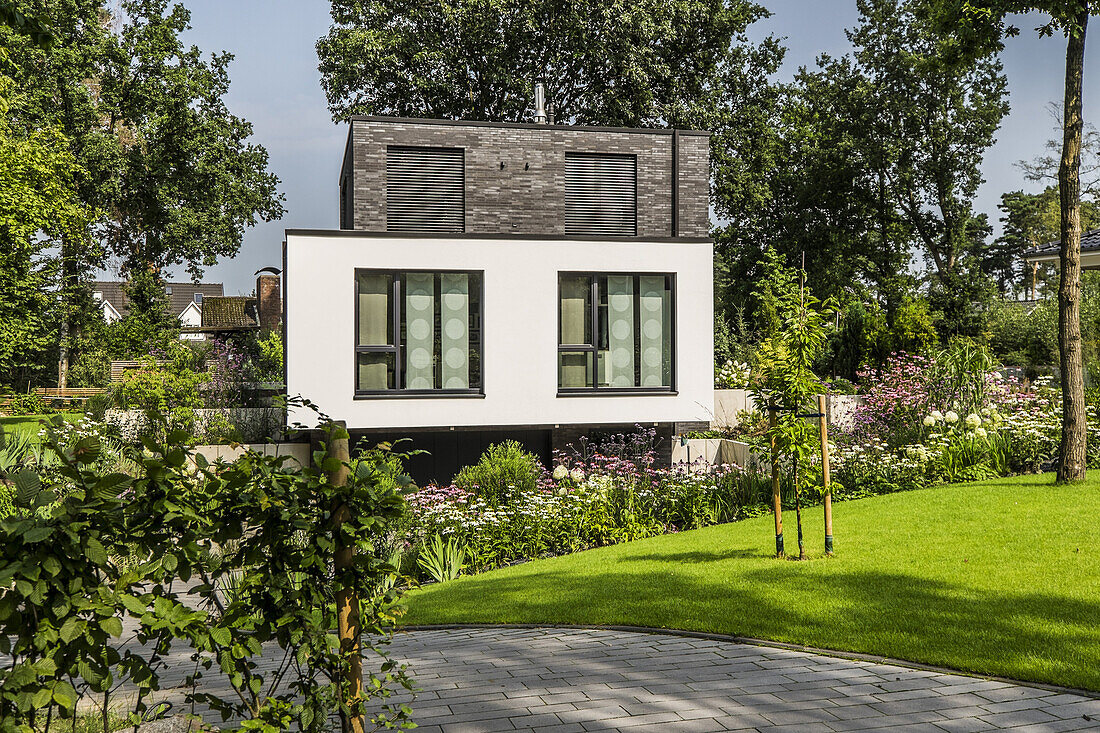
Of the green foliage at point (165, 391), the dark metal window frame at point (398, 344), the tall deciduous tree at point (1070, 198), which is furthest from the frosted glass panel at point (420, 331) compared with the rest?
the tall deciduous tree at point (1070, 198)

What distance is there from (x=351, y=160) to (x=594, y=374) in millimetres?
6643

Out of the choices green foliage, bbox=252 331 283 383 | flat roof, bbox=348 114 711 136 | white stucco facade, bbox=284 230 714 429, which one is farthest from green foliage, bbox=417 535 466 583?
green foliage, bbox=252 331 283 383

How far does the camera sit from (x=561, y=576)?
8422 mm

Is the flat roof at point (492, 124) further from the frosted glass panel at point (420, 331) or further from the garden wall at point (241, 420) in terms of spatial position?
the garden wall at point (241, 420)

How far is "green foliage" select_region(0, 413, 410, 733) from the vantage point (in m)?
2.63

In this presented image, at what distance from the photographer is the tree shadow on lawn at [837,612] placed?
5.08 metres

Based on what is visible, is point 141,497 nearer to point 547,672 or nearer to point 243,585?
point 243,585

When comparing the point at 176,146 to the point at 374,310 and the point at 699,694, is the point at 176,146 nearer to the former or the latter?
the point at 374,310

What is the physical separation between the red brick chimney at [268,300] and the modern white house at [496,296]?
85.9ft

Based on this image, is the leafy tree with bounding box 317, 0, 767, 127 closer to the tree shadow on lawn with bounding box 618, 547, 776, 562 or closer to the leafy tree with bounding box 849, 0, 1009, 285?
the leafy tree with bounding box 849, 0, 1009, 285

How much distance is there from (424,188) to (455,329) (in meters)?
3.63

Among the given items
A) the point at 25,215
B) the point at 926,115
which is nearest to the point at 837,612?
the point at 25,215

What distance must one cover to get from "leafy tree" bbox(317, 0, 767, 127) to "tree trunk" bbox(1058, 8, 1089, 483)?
15.7 meters

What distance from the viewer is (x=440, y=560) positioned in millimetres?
9391
